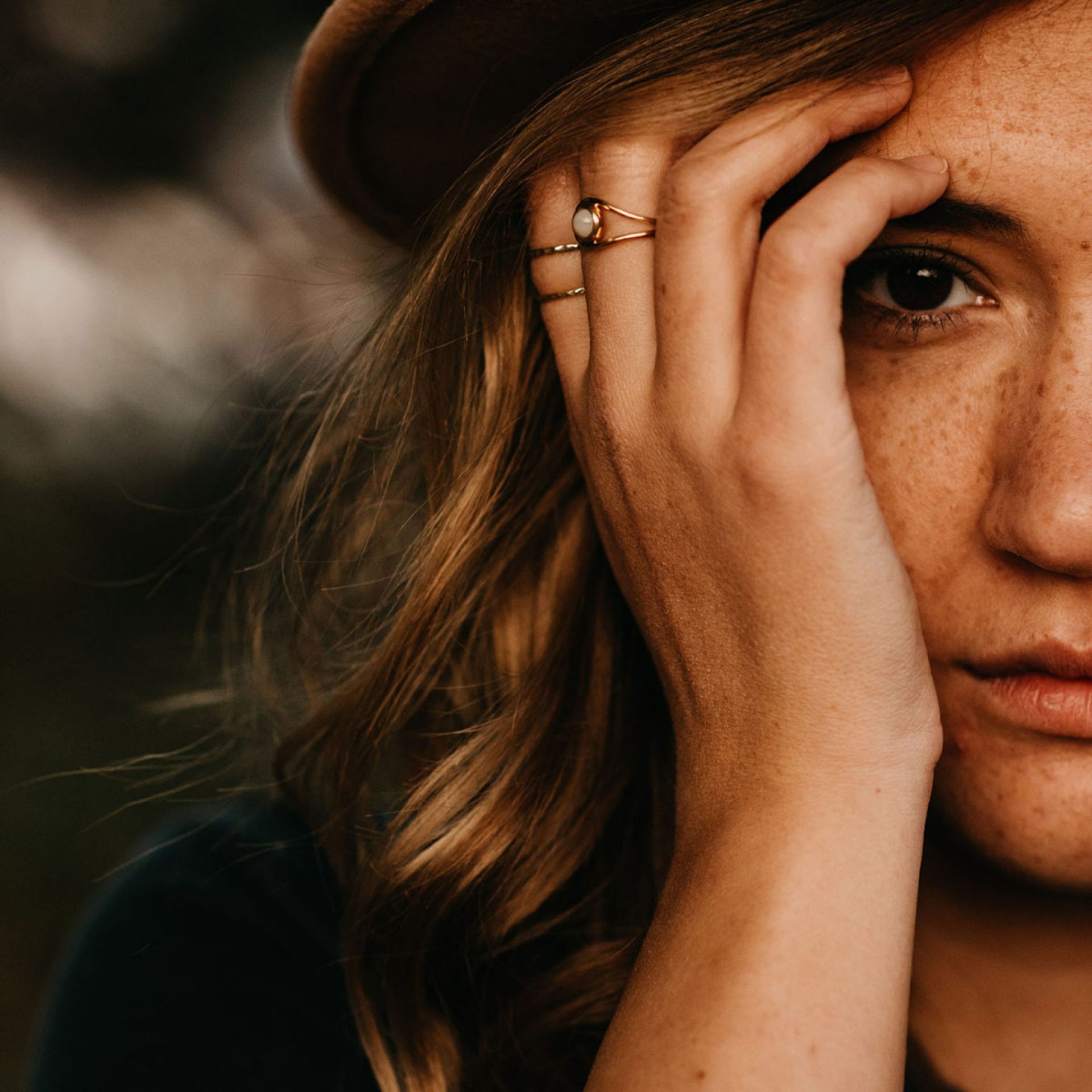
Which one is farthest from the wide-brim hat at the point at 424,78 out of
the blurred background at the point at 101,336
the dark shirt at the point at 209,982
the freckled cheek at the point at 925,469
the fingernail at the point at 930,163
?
the blurred background at the point at 101,336

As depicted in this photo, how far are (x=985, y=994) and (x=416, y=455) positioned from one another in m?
0.94

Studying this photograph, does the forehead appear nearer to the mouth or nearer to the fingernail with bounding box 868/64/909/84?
the fingernail with bounding box 868/64/909/84

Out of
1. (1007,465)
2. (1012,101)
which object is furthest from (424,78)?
(1007,465)

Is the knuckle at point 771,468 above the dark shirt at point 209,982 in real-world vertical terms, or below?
above

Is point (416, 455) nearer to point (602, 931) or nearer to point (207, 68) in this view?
point (602, 931)

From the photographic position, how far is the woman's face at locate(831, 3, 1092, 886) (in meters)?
0.97

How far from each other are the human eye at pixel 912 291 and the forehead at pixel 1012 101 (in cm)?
10

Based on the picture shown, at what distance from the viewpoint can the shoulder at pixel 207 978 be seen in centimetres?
130

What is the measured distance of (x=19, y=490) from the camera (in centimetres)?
322

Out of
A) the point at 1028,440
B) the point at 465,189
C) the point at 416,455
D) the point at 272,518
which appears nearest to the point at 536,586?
the point at 416,455

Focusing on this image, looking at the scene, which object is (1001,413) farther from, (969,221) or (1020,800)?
(1020,800)

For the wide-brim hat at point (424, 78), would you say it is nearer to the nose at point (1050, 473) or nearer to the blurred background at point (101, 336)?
the nose at point (1050, 473)

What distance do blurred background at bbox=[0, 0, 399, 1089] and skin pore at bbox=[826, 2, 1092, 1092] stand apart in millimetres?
2273

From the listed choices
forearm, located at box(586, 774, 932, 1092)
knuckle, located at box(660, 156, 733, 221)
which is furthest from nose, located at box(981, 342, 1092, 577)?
knuckle, located at box(660, 156, 733, 221)
